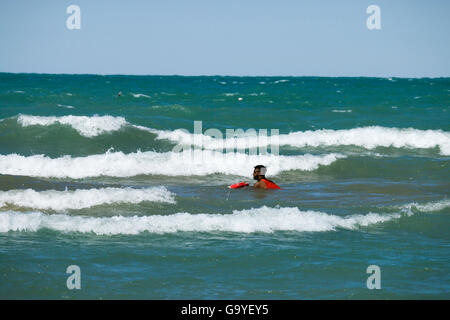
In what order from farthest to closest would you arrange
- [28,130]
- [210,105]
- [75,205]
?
[210,105] → [28,130] → [75,205]

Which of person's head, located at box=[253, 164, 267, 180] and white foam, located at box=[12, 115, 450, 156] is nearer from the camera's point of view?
person's head, located at box=[253, 164, 267, 180]

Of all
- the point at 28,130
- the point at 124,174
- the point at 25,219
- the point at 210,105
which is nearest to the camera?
the point at 25,219

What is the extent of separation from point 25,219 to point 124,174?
694 cm

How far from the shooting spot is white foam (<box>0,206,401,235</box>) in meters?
9.10

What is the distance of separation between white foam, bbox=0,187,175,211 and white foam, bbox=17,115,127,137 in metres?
10.6

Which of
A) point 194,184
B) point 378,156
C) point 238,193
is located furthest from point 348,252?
point 378,156

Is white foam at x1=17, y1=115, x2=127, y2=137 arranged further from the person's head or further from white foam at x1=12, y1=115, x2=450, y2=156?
the person's head

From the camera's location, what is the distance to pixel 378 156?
19250 millimetres

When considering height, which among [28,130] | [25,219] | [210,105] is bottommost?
[25,219]

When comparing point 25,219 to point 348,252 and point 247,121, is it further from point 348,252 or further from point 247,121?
point 247,121

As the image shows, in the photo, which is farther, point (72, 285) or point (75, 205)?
point (75, 205)

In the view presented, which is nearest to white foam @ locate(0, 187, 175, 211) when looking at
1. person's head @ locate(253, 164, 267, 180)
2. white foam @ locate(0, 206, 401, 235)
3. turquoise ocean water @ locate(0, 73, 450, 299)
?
turquoise ocean water @ locate(0, 73, 450, 299)

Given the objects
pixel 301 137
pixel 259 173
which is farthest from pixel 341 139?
pixel 259 173

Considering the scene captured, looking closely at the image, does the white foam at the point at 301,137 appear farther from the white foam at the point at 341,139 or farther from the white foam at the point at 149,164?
the white foam at the point at 149,164
